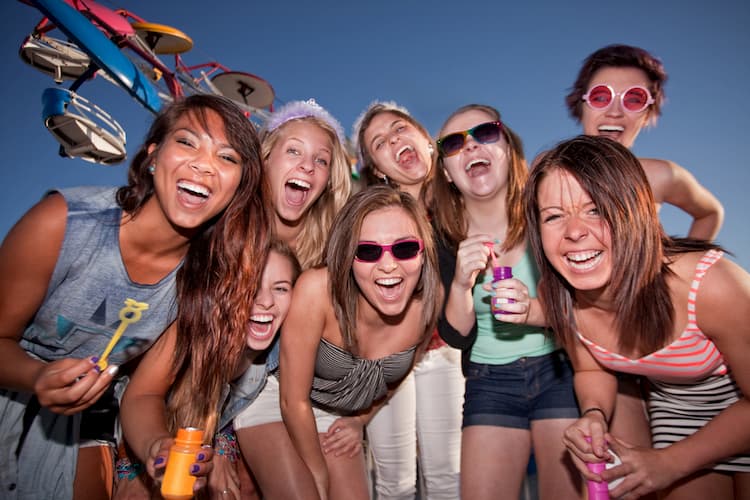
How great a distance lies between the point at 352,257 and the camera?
292 centimetres

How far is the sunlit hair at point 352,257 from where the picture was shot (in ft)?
9.61

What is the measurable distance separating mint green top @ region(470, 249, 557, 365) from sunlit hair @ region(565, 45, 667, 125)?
1.72 m

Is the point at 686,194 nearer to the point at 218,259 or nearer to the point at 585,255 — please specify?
the point at 585,255

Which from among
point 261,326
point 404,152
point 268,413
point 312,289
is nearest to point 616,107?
point 404,152

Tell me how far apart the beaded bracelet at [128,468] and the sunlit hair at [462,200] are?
2.60 metres

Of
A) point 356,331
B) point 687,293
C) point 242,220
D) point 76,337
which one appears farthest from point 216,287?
point 687,293

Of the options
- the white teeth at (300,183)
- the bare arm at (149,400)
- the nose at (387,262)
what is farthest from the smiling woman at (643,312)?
the bare arm at (149,400)

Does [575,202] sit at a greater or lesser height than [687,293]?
greater

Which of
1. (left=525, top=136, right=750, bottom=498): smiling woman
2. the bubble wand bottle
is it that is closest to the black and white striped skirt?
(left=525, top=136, right=750, bottom=498): smiling woman

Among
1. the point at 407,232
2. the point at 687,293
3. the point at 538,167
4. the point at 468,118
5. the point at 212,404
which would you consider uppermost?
the point at 468,118

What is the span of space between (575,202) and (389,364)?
1.67 meters

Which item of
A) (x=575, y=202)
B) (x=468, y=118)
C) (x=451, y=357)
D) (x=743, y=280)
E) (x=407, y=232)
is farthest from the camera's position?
(x=451, y=357)

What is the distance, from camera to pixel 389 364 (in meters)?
3.11

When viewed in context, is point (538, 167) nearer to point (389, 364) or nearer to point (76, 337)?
point (389, 364)
